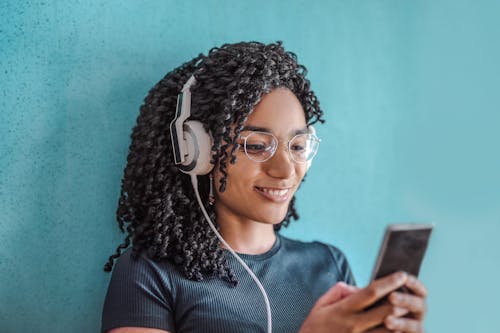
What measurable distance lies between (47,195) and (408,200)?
1093 millimetres

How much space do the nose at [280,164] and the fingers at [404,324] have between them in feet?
1.43

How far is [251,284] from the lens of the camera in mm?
1266

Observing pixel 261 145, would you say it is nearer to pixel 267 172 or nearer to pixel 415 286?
pixel 267 172

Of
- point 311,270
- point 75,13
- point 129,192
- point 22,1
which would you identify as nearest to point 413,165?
point 311,270

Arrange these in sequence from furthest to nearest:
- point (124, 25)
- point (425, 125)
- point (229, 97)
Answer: point (425, 125), point (124, 25), point (229, 97)

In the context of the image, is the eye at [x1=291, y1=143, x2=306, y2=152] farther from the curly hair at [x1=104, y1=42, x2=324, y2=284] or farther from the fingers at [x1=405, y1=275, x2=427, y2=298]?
the fingers at [x1=405, y1=275, x2=427, y2=298]

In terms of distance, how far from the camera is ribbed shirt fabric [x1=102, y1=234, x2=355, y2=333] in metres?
1.15

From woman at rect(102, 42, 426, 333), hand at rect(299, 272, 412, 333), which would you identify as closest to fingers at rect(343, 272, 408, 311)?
hand at rect(299, 272, 412, 333)

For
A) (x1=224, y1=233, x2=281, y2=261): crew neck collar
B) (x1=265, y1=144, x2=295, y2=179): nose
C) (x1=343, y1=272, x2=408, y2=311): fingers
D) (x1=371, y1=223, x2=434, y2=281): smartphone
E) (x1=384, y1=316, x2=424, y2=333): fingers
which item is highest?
(x1=265, y1=144, x2=295, y2=179): nose

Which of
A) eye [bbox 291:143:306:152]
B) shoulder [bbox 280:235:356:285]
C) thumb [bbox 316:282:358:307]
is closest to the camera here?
thumb [bbox 316:282:358:307]

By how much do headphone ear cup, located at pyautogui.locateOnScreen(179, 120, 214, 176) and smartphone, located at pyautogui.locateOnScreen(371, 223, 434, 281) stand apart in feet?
1.52

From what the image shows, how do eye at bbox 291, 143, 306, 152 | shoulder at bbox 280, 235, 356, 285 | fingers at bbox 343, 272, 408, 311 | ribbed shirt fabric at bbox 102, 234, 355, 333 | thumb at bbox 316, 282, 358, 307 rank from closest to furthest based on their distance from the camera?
fingers at bbox 343, 272, 408, 311, thumb at bbox 316, 282, 358, 307, ribbed shirt fabric at bbox 102, 234, 355, 333, eye at bbox 291, 143, 306, 152, shoulder at bbox 280, 235, 356, 285

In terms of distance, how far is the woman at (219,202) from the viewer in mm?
1189

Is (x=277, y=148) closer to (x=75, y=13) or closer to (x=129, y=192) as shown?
(x=129, y=192)
